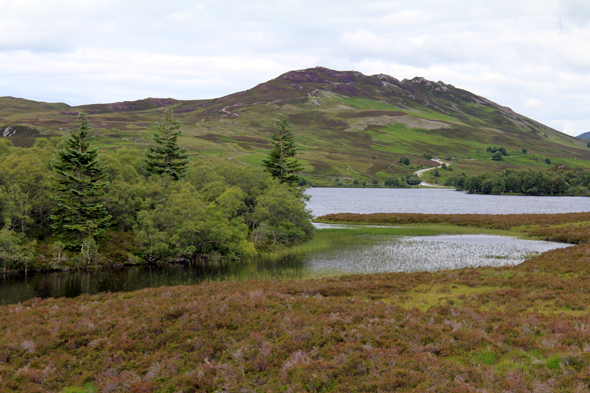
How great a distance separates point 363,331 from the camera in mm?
14992

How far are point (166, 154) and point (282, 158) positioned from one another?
821 inches

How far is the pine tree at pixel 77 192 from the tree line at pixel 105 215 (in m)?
0.10

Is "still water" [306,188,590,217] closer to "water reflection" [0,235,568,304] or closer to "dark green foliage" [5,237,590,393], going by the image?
"water reflection" [0,235,568,304]

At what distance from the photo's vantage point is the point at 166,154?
2345 inches

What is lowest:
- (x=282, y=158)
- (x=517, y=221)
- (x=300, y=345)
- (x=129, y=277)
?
(x=129, y=277)

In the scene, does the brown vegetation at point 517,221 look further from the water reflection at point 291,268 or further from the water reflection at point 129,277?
the water reflection at point 129,277

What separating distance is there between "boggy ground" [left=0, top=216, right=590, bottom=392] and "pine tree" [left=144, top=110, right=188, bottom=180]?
37.7 m

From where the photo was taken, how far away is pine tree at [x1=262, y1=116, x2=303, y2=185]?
70.9 meters

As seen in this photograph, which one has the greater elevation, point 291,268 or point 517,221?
point 517,221

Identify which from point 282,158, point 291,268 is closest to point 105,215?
point 291,268

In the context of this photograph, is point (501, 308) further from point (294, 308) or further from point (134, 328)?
point (134, 328)

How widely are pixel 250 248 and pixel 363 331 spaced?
3424 cm

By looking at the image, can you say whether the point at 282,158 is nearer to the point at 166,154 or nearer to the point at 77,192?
the point at 166,154

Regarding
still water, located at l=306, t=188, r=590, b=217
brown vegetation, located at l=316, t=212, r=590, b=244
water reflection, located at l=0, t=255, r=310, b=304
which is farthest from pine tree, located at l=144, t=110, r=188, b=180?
still water, located at l=306, t=188, r=590, b=217
